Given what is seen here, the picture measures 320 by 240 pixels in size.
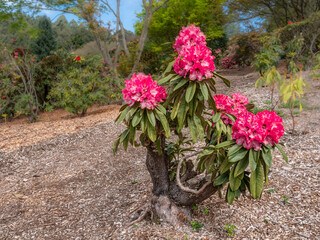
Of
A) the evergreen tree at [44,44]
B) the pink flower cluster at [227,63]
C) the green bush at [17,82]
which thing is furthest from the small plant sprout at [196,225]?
the evergreen tree at [44,44]

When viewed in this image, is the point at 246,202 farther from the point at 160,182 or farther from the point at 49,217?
the point at 49,217

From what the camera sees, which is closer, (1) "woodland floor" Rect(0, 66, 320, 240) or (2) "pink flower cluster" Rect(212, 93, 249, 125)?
(2) "pink flower cluster" Rect(212, 93, 249, 125)

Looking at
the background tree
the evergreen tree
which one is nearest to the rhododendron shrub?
the background tree

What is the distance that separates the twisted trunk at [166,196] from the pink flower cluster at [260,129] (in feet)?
2.03

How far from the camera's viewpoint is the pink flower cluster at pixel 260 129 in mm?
1295

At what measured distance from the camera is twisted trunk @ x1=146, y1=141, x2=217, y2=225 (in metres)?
1.80

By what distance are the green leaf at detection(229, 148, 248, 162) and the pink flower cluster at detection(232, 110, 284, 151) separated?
0.13 feet

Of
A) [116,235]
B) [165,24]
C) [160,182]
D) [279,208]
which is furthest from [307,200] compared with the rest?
[165,24]

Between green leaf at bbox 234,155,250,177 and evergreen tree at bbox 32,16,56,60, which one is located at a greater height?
evergreen tree at bbox 32,16,56,60

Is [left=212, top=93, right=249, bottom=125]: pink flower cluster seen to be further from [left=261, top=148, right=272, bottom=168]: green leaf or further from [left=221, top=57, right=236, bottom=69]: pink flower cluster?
[left=221, top=57, right=236, bottom=69]: pink flower cluster

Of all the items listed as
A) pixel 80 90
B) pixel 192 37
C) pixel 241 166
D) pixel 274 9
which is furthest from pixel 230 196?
pixel 274 9

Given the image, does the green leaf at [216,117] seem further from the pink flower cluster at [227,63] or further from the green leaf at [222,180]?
the pink flower cluster at [227,63]

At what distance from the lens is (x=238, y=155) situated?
53.2 inches

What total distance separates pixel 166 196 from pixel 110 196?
0.87m
